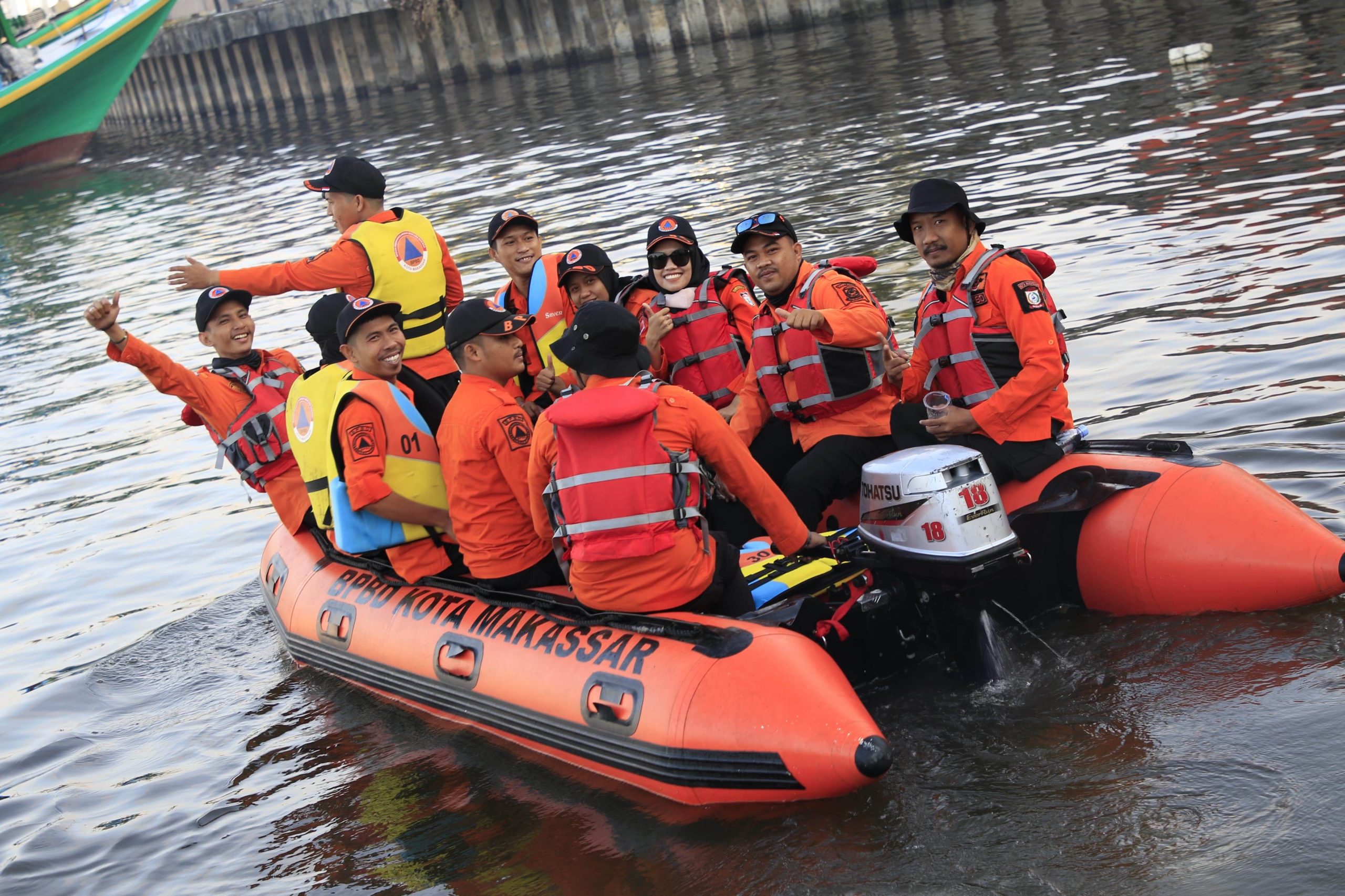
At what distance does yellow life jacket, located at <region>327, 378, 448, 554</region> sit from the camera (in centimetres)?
555

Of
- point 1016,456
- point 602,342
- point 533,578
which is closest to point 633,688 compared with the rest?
point 533,578

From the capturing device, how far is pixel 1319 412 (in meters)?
6.44

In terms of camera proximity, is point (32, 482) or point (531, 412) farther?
point (32, 482)

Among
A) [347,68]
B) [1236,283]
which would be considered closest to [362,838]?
[1236,283]

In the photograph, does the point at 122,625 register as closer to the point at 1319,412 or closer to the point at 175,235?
the point at 1319,412

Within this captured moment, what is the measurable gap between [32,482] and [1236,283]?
9207 millimetres

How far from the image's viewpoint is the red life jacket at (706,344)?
253 inches

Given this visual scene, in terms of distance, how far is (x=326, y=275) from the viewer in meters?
6.52

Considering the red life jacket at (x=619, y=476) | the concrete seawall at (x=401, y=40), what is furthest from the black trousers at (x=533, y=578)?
the concrete seawall at (x=401, y=40)

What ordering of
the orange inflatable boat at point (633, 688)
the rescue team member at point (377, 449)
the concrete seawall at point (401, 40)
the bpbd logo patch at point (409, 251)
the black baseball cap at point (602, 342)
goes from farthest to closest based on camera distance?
the concrete seawall at point (401, 40) → the bpbd logo patch at point (409, 251) → the rescue team member at point (377, 449) → the black baseball cap at point (602, 342) → the orange inflatable boat at point (633, 688)

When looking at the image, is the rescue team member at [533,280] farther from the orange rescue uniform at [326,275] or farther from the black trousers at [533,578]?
the black trousers at [533,578]

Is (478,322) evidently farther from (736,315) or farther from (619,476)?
(736,315)

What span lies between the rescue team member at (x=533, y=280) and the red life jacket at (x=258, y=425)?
122cm

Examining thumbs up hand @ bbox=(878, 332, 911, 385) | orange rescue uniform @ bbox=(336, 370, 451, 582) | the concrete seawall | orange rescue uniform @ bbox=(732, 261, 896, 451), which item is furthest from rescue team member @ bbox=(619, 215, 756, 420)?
the concrete seawall
